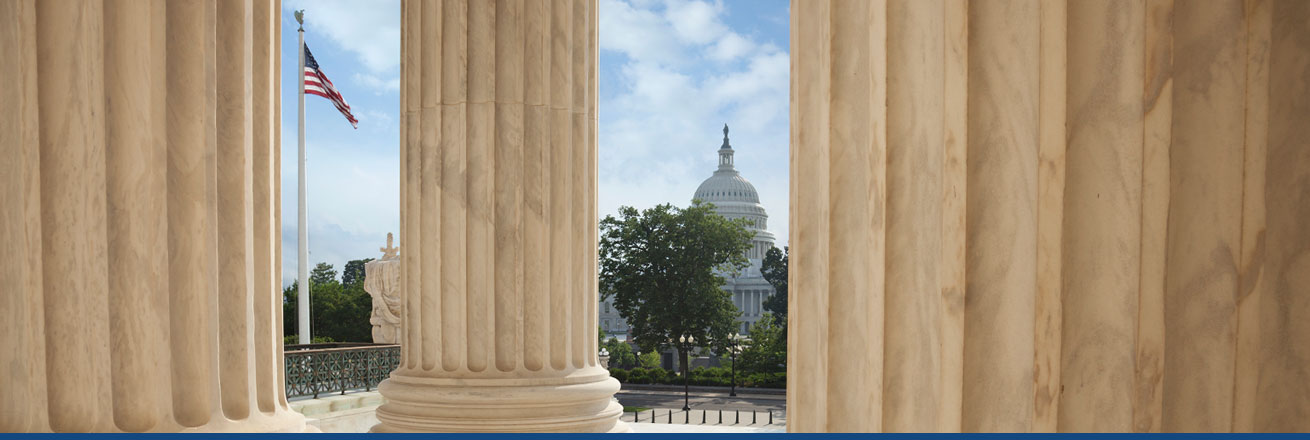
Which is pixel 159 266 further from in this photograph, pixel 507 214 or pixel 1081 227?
pixel 507 214

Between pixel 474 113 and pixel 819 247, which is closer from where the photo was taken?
pixel 819 247

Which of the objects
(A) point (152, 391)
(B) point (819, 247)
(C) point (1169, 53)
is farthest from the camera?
(A) point (152, 391)

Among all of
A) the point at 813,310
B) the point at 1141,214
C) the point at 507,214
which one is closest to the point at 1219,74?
the point at 1141,214

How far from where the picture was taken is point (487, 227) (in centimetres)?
4641

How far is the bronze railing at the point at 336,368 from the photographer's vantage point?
9588cm

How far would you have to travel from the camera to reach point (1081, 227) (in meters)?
15.0

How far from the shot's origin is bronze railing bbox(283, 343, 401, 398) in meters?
95.9

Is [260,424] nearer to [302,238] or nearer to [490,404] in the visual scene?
[490,404]

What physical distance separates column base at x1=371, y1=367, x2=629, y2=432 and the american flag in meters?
113

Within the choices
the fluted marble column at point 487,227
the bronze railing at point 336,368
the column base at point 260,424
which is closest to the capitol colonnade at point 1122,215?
the column base at point 260,424

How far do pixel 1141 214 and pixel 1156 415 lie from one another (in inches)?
117

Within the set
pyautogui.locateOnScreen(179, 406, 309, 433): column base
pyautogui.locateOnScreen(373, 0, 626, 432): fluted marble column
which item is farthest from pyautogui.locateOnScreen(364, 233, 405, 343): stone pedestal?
pyautogui.locateOnScreen(179, 406, 309, 433): column base

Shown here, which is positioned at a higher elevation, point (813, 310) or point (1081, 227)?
point (1081, 227)

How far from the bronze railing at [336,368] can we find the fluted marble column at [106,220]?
232 feet
